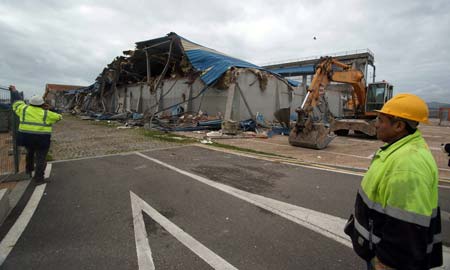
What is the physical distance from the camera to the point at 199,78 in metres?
18.5

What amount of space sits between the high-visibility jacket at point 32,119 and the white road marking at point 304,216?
370cm

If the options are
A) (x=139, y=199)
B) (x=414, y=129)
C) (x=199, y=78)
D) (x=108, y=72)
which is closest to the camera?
(x=414, y=129)

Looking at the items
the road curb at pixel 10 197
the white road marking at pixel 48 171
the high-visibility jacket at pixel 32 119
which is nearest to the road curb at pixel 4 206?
the road curb at pixel 10 197

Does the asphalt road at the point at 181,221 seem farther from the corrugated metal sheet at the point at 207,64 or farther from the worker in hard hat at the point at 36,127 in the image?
the corrugated metal sheet at the point at 207,64

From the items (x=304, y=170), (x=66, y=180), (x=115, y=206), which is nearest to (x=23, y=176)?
(x=66, y=180)

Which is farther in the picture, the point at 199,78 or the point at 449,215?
the point at 199,78

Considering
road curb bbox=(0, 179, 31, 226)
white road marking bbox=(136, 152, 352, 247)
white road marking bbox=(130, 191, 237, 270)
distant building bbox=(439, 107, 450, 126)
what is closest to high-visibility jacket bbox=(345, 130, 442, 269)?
white road marking bbox=(130, 191, 237, 270)

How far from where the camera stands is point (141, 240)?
3068mm

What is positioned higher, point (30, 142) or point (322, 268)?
point (30, 142)

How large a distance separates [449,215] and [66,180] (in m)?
6.95

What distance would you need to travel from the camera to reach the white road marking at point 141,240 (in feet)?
8.61

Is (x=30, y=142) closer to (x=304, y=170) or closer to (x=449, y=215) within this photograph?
(x=304, y=170)

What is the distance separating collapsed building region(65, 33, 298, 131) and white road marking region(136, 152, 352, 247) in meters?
11.4

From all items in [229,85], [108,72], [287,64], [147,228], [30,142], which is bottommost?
[147,228]
